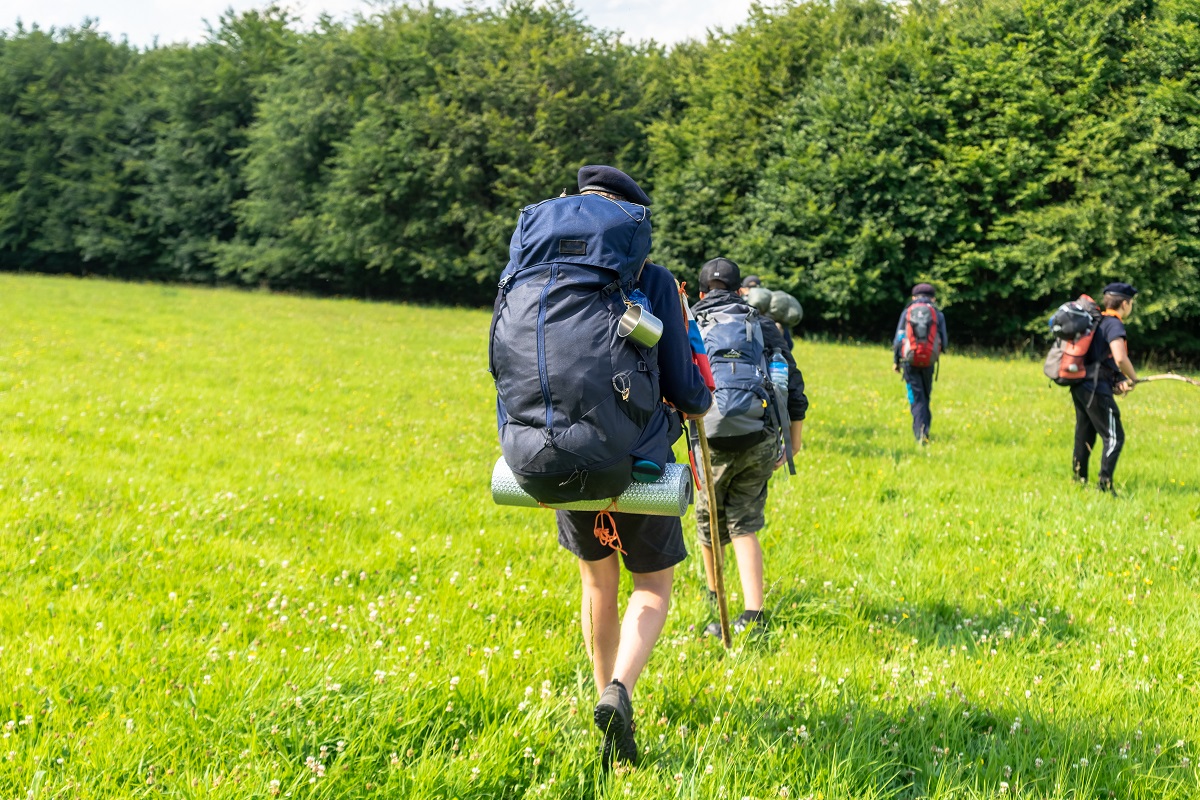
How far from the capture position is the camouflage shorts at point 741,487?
4.84 metres

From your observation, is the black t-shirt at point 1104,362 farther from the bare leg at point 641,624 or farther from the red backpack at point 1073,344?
the bare leg at point 641,624

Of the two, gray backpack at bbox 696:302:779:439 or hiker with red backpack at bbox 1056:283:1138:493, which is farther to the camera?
hiker with red backpack at bbox 1056:283:1138:493

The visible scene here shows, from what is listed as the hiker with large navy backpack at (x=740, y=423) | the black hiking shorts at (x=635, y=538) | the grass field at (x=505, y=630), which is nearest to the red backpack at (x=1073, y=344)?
the grass field at (x=505, y=630)

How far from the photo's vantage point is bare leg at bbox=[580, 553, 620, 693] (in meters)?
3.30

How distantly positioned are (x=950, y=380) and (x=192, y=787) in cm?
1741

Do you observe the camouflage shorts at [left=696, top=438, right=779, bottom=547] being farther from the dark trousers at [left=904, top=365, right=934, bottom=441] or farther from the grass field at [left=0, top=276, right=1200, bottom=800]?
the dark trousers at [left=904, top=365, right=934, bottom=441]

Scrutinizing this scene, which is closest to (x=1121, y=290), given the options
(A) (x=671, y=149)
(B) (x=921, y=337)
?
(B) (x=921, y=337)

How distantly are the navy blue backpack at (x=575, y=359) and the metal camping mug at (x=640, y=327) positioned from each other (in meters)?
0.04

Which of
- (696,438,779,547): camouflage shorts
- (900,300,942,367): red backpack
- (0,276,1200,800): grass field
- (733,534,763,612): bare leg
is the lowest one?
(0,276,1200,800): grass field

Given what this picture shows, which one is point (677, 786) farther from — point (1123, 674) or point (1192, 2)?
point (1192, 2)

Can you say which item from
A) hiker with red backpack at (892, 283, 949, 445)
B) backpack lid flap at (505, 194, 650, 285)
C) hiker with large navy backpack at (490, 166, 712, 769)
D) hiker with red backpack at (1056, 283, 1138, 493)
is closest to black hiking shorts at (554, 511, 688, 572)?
hiker with large navy backpack at (490, 166, 712, 769)

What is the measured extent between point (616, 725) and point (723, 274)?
2672 millimetres

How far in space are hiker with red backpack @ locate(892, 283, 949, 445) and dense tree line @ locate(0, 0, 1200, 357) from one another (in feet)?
60.4

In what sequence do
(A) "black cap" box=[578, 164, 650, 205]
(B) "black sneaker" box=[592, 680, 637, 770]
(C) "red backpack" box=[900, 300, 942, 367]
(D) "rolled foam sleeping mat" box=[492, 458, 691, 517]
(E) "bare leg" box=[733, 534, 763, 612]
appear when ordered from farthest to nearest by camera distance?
(C) "red backpack" box=[900, 300, 942, 367] → (E) "bare leg" box=[733, 534, 763, 612] → (A) "black cap" box=[578, 164, 650, 205] → (B) "black sneaker" box=[592, 680, 637, 770] → (D) "rolled foam sleeping mat" box=[492, 458, 691, 517]
